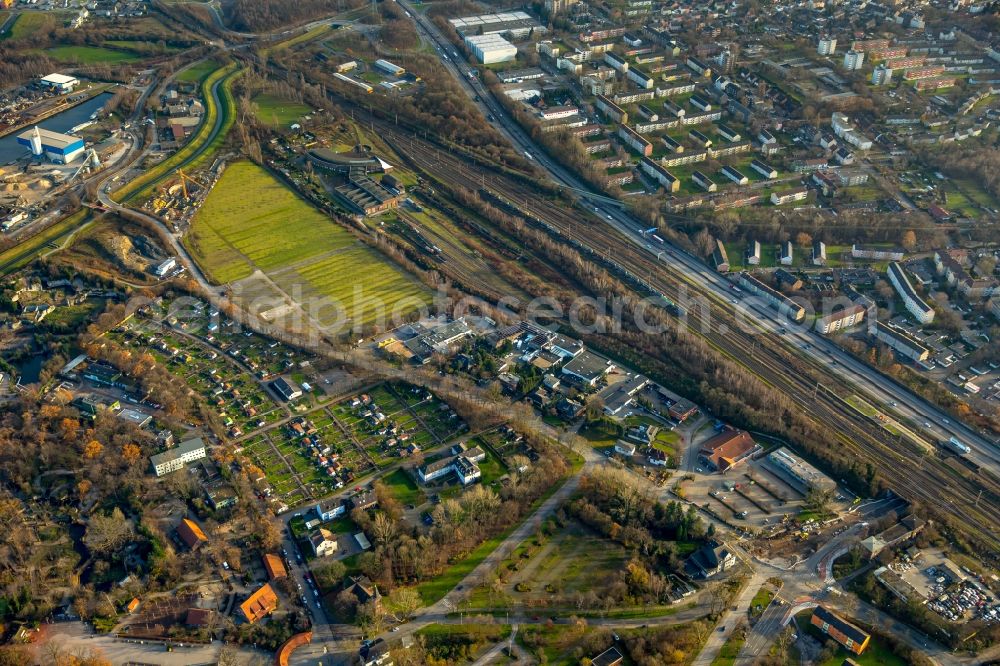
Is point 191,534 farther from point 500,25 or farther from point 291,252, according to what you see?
point 500,25

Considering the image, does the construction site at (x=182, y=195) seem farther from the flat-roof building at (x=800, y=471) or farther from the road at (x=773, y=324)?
the flat-roof building at (x=800, y=471)

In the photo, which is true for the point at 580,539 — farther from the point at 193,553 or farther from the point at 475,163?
the point at 475,163

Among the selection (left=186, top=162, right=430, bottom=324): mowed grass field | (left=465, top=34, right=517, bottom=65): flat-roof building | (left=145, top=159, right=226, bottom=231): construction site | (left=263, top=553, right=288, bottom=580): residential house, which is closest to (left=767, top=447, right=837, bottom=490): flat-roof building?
(left=186, top=162, right=430, bottom=324): mowed grass field

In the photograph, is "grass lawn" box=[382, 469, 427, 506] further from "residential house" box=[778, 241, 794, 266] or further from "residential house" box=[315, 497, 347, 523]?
"residential house" box=[778, 241, 794, 266]

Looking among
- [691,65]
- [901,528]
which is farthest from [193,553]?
[691,65]

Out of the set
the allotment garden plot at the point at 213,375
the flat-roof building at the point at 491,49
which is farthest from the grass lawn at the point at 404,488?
the flat-roof building at the point at 491,49
